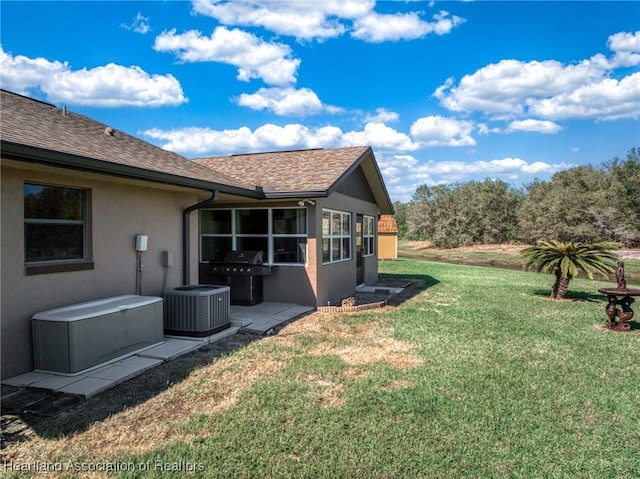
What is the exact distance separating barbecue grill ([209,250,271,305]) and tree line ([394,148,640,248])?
2986 cm

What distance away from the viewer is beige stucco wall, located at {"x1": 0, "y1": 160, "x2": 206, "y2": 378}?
A: 184 inches

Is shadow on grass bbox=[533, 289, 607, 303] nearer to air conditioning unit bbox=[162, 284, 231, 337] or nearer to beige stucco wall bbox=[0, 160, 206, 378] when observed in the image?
air conditioning unit bbox=[162, 284, 231, 337]

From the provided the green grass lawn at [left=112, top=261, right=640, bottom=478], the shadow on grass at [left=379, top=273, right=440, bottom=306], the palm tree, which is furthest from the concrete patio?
the palm tree

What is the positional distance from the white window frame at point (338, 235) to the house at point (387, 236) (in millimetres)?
12662

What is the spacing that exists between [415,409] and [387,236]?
21294 millimetres

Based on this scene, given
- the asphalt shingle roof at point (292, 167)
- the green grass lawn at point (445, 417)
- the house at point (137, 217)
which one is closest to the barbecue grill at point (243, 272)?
the house at point (137, 217)

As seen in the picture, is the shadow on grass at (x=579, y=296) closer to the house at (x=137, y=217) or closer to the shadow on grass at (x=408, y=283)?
the shadow on grass at (x=408, y=283)

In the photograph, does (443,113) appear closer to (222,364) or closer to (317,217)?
(317,217)

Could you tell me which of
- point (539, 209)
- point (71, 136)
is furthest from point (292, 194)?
point (539, 209)

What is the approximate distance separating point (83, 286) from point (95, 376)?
144cm

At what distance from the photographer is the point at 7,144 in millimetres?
3797

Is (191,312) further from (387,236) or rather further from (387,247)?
(387,247)

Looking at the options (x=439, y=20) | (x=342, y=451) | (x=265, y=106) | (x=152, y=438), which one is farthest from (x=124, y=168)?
(x=265, y=106)

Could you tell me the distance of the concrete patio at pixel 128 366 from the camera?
442cm
